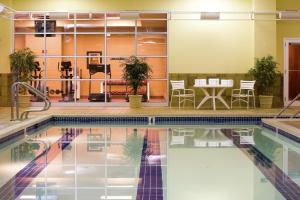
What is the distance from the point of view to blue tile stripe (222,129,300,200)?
4.61 metres

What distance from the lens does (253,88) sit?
12875 millimetres

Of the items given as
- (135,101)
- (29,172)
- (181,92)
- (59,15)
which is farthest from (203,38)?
(29,172)

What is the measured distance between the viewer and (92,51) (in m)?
14.3

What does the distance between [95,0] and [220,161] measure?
855cm

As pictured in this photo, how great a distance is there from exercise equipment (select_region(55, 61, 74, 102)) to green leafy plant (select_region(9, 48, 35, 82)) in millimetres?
1214

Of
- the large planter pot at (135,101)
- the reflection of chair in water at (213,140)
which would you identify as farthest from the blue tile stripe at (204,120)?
the large planter pot at (135,101)

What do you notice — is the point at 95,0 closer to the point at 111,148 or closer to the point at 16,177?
the point at 111,148

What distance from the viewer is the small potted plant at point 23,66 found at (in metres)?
13.0

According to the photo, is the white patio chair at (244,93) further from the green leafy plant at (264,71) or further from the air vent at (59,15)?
the air vent at (59,15)

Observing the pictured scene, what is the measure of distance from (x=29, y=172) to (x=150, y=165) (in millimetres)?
1548

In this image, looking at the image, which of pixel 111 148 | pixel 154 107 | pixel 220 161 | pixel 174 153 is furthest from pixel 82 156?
pixel 154 107

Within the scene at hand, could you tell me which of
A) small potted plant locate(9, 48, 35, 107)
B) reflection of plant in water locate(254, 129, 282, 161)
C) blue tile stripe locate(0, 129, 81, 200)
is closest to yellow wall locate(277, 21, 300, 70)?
reflection of plant in water locate(254, 129, 282, 161)

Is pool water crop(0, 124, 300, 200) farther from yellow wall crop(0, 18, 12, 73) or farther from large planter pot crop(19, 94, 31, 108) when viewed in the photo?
yellow wall crop(0, 18, 12, 73)

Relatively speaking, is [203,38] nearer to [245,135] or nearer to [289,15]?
[289,15]
